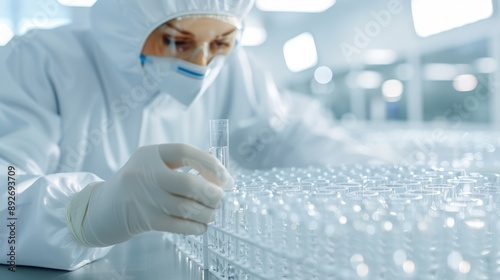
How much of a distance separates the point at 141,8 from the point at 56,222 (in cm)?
89

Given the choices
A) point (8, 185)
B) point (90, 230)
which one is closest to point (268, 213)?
point (90, 230)

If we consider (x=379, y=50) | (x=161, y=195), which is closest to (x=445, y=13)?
(x=379, y=50)

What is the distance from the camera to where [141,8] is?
1.86m

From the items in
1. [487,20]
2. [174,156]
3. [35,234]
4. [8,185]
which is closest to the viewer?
[174,156]

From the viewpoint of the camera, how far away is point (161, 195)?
1190mm

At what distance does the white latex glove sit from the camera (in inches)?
46.1

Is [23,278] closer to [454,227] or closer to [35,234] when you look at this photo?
[35,234]

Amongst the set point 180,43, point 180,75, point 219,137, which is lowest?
point 219,137

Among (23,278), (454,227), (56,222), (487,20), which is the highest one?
(487,20)

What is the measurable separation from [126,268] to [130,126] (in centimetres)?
100

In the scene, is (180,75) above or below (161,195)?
above

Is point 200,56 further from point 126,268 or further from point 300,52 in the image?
point 300,52

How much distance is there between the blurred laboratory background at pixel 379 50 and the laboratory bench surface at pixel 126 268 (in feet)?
4.19

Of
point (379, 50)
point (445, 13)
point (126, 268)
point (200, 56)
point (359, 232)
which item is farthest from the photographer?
point (379, 50)
